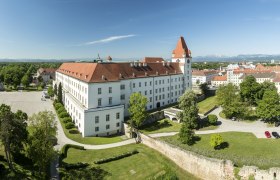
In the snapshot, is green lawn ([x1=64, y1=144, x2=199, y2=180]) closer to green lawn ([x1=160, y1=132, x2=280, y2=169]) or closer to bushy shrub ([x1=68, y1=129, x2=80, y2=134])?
green lawn ([x1=160, y1=132, x2=280, y2=169])

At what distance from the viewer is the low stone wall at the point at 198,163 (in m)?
31.7

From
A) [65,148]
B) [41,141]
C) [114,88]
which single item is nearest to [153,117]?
[114,88]

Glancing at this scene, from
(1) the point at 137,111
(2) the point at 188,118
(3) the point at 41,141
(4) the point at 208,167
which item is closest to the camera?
Result: (3) the point at 41,141

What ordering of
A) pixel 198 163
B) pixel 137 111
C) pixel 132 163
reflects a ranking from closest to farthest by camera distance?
pixel 198 163, pixel 132 163, pixel 137 111

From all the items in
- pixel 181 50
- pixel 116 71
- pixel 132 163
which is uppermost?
pixel 181 50

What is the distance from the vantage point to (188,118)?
50906 millimetres

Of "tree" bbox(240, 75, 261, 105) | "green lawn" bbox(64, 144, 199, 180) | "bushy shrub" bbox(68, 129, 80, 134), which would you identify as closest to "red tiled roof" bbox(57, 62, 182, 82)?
"bushy shrub" bbox(68, 129, 80, 134)

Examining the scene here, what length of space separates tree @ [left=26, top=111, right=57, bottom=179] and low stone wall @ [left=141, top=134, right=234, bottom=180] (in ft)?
60.2

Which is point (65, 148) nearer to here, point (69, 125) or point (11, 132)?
point (69, 125)

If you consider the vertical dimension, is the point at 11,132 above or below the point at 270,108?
above

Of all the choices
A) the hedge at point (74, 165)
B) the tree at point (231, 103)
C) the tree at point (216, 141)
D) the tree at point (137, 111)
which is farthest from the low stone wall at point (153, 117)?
the hedge at point (74, 165)

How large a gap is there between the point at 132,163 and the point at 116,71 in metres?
26.1

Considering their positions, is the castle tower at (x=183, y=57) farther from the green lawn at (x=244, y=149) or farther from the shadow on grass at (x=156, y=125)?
the green lawn at (x=244, y=149)

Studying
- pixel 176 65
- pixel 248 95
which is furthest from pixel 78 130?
pixel 248 95
